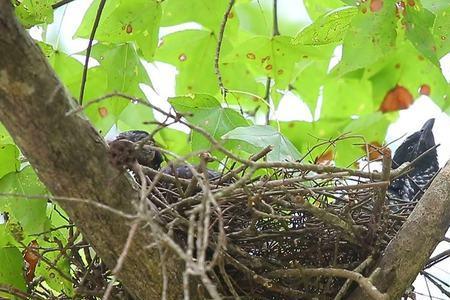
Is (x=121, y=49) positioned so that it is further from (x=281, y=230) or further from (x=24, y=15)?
(x=281, y=230)

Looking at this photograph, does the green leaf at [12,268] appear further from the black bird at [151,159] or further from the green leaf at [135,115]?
the green leaf at [135,115]

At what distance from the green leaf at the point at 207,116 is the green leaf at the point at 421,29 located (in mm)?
257

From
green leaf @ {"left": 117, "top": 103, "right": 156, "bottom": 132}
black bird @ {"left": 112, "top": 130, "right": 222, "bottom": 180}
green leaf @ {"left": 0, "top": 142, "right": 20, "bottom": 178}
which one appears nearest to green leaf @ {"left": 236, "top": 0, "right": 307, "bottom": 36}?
green leaf @ {"left": 117, "top": 103, "right": 156, "bottom": 132}

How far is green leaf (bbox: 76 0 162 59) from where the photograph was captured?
1.17m

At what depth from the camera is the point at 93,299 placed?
3.31ft

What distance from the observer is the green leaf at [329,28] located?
1.11 meters

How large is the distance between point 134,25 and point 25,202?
1.03 ft

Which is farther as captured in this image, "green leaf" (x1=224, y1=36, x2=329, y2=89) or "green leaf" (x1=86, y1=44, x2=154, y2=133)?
"green leaf" (x1=224, y1=36, x2=329, y2=89)

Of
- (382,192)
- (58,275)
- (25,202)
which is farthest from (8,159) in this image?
(382,192)

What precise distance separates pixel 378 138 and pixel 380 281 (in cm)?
→ 65

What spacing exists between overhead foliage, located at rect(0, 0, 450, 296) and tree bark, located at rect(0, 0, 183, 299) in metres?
0.09

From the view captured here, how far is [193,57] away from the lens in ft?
4.54

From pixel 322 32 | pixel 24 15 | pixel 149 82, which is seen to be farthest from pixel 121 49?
pixel 322 32

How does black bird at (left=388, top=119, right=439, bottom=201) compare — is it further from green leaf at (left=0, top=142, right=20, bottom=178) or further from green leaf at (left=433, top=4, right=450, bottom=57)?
green leaf at (left=0, top=142, right=20, bottom=178)
